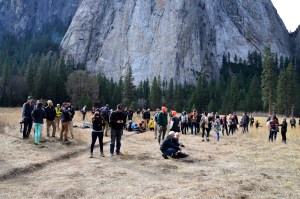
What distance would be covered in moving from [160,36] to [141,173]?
13707 centimetres

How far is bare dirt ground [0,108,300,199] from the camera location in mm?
10500

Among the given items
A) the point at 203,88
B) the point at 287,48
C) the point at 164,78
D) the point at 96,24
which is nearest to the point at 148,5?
the point at 96,24

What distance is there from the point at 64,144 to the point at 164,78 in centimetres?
11482

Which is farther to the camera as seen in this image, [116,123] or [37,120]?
[37,120]

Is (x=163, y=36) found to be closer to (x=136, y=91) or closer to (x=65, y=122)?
(x=136, y=91)

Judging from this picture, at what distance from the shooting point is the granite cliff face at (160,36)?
143625 mm

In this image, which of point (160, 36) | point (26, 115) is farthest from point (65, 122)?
point (160, 36)

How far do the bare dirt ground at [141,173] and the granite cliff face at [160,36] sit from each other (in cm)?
12040

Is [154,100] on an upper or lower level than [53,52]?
lower

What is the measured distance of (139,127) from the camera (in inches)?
1300

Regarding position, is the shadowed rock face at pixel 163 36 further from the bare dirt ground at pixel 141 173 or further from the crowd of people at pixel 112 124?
the bare dirt ground at pixel 141 173

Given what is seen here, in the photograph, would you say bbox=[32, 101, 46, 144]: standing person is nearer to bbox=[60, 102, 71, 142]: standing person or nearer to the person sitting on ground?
bbox=[60, 102, 71, 142]: standing person

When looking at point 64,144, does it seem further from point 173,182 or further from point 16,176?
point 173,182

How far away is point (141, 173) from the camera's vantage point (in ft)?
43.7
